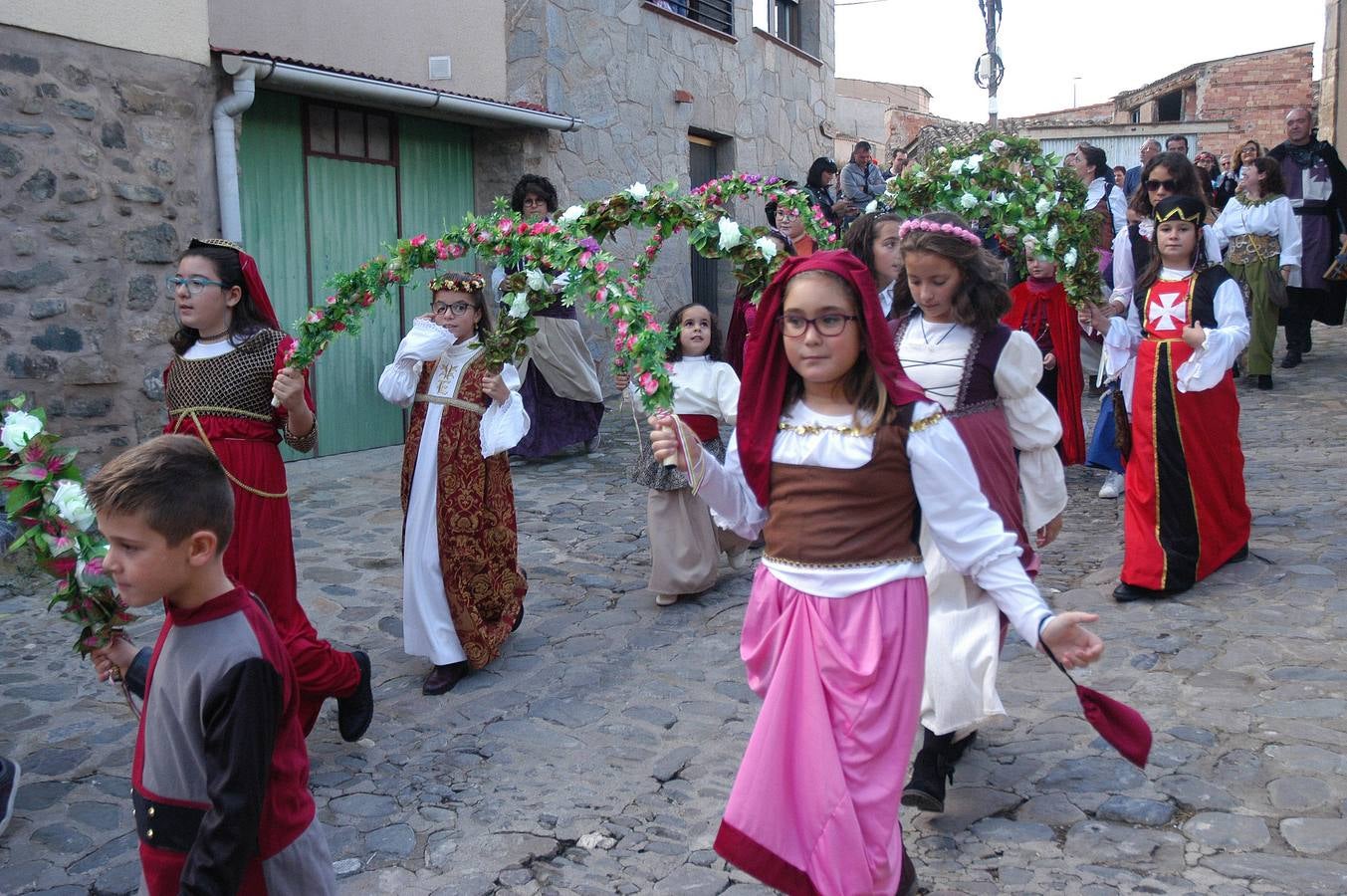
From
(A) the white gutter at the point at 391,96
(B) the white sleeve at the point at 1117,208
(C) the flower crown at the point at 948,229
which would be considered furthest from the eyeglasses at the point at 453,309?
(B) the white sleeve at the point at 1117,208

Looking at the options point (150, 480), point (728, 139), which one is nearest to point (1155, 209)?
point (150, 480)

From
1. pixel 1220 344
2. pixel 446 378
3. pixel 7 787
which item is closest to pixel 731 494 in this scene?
pixel 446 378

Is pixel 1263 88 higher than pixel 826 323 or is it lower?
higher

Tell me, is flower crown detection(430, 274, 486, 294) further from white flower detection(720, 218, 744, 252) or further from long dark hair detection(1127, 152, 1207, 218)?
long dark hair detection(1127, 152, 1207, 218)

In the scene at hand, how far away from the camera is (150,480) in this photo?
2436 millimetres

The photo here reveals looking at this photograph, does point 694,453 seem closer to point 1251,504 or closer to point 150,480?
point 150,480

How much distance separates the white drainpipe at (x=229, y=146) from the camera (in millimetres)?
8281

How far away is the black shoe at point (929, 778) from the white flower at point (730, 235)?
1.70 meters

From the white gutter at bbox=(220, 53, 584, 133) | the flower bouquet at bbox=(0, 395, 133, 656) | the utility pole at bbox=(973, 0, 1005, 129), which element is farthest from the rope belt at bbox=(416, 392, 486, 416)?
the utility pole at bbox=(973, 0, 1005, 129)

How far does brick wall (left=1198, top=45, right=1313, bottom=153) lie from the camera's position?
93.2 ft

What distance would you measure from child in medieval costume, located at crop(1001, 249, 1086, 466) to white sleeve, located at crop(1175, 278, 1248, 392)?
2391mm

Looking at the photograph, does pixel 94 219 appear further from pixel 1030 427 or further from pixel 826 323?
pixel 826 323

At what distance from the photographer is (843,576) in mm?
3115

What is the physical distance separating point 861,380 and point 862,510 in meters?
0.33
